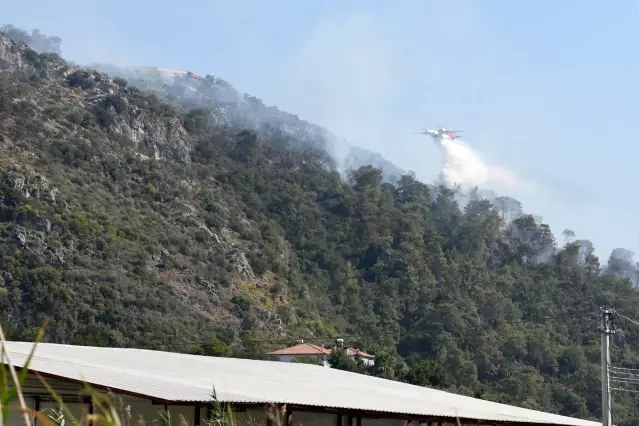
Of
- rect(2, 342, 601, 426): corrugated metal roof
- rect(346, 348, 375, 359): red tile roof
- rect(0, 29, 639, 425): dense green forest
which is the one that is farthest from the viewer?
rect(346, 348, 375, 359): red tile roof

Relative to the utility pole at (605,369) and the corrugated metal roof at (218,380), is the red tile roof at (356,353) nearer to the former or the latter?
the corrugated metal roof at (218,380)

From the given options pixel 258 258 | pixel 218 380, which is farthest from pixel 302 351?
pixel 218 380

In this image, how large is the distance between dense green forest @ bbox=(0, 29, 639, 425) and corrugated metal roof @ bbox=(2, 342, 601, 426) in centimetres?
2484

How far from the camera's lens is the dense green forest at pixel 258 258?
188 feet

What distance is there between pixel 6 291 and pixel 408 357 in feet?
97.9

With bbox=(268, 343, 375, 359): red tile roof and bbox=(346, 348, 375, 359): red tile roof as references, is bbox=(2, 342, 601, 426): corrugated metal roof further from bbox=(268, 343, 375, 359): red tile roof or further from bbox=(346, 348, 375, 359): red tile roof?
bbox=(346, 348, 375, 359): red tile roof

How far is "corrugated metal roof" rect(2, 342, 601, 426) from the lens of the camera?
16000 mm

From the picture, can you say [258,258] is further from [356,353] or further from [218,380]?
[218,380]

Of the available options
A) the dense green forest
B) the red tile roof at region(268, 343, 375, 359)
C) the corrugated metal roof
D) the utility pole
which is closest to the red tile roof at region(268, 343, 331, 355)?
the red tile roof at region(268, 343, 375, 359)

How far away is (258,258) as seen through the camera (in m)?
72.3

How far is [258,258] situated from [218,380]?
169 feet

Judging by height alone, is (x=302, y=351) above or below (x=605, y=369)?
above

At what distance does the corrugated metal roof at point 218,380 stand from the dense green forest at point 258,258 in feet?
81.5

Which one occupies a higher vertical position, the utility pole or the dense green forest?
the dense green forest
